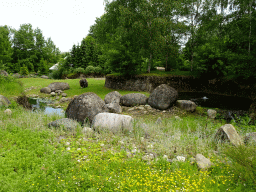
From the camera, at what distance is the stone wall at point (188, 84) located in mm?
15414

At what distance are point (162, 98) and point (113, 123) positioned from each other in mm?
5234

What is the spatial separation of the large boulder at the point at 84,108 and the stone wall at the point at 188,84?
9245 mm

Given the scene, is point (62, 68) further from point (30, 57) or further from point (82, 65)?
point (30, 57)

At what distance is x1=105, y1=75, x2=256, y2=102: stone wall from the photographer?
15414mm

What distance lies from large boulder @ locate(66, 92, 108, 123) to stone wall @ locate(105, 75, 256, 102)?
364 inches

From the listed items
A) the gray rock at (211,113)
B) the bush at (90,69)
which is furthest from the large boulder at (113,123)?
the bush at (90,69)

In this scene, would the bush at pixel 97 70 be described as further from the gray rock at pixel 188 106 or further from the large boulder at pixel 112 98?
the gray rock at pixel 188 106

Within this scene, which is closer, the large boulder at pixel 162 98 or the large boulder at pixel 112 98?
the large boulder at pixel 162 98

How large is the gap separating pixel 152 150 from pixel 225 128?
1973 millimetres

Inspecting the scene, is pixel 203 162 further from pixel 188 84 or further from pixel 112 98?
pixel 188 84

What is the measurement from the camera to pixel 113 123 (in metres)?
5.50

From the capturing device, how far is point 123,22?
14.4m

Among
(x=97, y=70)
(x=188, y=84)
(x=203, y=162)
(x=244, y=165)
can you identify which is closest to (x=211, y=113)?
(x=203, y=162)

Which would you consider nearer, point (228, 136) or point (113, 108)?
point (228, 136)
